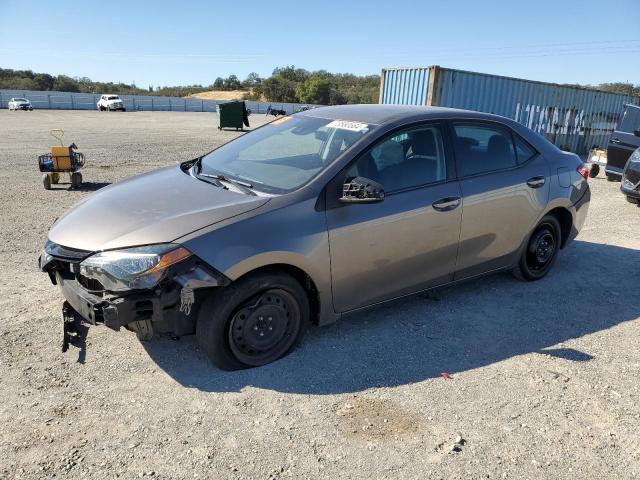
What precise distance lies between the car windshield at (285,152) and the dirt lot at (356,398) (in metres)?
1.25

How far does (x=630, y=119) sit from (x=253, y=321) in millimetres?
11202

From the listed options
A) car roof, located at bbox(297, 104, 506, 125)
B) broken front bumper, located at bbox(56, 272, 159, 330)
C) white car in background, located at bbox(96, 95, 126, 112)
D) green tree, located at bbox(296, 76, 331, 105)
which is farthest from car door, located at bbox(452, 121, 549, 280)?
green tree, located at bbox(296, 76, 331, 105)

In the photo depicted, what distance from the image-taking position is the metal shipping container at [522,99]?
45.8 ft

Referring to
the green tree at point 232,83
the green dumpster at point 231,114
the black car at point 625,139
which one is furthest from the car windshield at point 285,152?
the green tree at point 232,83

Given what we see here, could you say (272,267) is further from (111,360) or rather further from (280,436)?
(111,360)

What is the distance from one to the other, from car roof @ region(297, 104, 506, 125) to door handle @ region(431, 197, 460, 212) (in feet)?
2.23

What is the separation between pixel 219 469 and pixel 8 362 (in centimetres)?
181

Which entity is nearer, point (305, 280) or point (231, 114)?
point (305, 280)

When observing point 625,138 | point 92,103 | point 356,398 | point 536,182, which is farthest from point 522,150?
point 92,103

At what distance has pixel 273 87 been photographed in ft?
277

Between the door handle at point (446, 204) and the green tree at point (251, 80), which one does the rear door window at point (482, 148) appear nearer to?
the door handle at point (446, 204)

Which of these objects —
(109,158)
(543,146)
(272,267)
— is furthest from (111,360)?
(109,158)

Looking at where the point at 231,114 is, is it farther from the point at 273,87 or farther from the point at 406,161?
the point at 273,87

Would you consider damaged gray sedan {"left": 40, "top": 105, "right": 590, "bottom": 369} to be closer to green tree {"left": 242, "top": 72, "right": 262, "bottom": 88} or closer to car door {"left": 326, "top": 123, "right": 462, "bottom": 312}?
car door {"left": 326, "top": 123, "right": 462, "bottom": 312}
